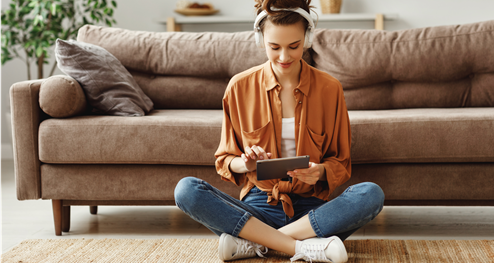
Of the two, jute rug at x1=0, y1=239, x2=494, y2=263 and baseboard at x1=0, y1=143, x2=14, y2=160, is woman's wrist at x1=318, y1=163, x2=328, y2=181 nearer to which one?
jute rug at x1=0, y1=239, x2=494, y2=263

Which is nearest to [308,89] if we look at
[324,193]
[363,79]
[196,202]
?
[324,193]

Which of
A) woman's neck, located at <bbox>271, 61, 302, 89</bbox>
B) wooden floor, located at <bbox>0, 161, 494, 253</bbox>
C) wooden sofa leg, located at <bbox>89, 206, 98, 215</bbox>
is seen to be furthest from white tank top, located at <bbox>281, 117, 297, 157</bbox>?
wooden sofa leg, located at <bbox>89, 206, 98, 215</bbox>

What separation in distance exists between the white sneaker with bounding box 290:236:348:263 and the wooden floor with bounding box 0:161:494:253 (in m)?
0.40

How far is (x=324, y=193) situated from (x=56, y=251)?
0.90 meters

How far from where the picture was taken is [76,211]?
7.23 feet

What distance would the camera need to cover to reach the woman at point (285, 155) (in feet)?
4.41

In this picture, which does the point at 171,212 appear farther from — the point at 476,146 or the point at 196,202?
the point at 476,146

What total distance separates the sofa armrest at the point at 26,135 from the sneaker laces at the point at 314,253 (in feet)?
3.46

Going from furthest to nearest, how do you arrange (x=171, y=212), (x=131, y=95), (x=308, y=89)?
1. (x=171, y=212)
2. (x=131, y=95)
3. (x=308, y=89)

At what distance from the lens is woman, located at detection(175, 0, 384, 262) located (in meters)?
1.34

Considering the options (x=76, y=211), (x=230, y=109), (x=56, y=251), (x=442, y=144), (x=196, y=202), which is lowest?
(x=76, y=211)

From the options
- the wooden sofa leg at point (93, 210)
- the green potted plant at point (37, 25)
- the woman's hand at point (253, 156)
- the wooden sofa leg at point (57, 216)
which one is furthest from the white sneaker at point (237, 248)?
the green potted plant at point (37, 25)

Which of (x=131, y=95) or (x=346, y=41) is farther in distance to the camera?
(x=346, y=41)

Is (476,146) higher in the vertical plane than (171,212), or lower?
higher
